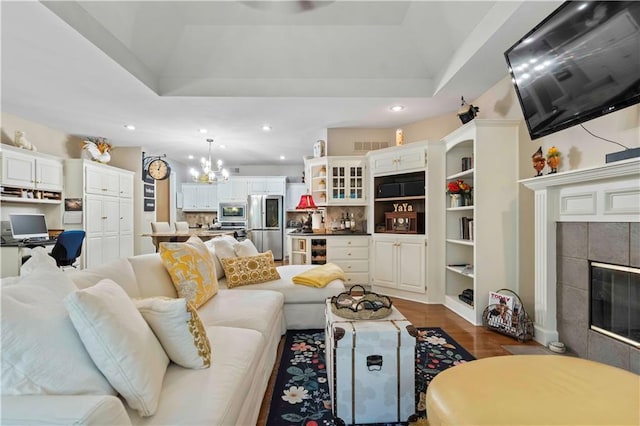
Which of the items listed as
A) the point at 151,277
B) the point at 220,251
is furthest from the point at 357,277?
the point at 151,277

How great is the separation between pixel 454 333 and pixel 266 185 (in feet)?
20.0

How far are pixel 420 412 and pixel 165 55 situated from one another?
404 centimetres

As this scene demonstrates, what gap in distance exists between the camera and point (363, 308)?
5.81ft

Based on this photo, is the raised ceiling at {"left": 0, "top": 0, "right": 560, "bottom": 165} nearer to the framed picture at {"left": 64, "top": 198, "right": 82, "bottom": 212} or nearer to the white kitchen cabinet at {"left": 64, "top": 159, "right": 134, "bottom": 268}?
the white kitchen cabinet at {"left": 64, "top": 159, "right": 134, "bottom": 268}

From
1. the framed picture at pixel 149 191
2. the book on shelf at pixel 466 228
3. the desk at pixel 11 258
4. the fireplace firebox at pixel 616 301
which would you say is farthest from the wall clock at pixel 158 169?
the fireplace firebox at pixel 616 301

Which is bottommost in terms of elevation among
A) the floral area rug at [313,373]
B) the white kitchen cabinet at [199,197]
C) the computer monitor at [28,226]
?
the floral area rug at [313,373]

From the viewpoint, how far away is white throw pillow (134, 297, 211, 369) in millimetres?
1195

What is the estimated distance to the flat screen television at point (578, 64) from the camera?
5.17 feet

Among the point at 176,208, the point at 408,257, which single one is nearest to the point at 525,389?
the point at 408,257

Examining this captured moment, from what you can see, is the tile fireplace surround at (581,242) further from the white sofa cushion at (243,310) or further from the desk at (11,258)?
the desk at (11,258)

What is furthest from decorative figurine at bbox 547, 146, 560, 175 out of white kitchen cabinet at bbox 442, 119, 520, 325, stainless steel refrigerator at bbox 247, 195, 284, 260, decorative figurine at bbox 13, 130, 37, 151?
decorative figurine at bbox 13, 130, 37, 151

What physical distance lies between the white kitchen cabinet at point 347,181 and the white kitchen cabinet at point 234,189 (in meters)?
3.85

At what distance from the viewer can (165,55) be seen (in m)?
3.26

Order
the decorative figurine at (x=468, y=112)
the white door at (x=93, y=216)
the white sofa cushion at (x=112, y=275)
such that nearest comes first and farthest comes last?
the white sofa cushion at (x=112, y=275), the decorative figurine at (x=468, y=112), the white door at (x=93, y=216)
